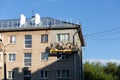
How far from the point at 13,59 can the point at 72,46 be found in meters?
10.3

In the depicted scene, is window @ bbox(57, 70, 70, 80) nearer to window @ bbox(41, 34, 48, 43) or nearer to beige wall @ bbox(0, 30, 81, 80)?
beige wall @ bbox(0, 30, 81, 80)

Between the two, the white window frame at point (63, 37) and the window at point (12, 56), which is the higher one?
the white window frame at point (63, 37)

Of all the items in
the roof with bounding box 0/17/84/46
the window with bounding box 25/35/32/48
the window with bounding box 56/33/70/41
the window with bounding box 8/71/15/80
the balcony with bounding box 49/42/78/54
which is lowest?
the window with bounding box 8/71/15/80

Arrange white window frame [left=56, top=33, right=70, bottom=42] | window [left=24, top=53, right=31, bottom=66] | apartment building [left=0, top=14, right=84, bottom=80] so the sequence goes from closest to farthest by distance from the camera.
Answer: apartment building [left=0, top=14, right=84, bottom=80] → white window frame [left=56, top=33, right=70, bottom=42] → window [left=24, top=53, right=31, bottom=66]

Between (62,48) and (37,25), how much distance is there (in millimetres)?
6973

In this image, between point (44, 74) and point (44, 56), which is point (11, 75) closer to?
point (44, 74)

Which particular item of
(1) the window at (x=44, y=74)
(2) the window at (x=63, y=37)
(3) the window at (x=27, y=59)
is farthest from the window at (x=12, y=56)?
(2) the window at (x=63, y=37)

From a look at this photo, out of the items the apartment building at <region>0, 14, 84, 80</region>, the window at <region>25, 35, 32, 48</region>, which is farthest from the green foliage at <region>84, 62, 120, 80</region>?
the window at <region>25, 35, 32, 48</region>

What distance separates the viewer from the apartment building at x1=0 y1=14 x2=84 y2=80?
54000 mm

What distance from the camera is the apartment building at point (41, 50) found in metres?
54.0

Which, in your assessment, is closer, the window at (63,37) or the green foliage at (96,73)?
the window at (63,37)

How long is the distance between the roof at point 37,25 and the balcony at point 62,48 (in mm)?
2995

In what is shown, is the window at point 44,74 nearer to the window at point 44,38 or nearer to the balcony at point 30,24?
the window at point 44,38

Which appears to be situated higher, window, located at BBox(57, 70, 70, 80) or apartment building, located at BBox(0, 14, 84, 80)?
apartment building, located at BBox(0, 14, 84, 80)
